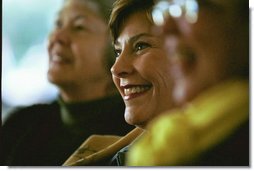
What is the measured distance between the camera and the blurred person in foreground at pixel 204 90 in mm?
1723

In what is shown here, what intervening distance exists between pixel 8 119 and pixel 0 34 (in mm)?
335

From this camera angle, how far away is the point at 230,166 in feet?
5.74

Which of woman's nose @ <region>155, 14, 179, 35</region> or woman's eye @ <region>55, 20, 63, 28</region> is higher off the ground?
woman's eye @ <region>55, 20, 63, 28</region>

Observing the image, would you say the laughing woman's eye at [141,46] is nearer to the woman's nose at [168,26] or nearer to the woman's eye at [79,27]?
the woman's nose at [168,26]

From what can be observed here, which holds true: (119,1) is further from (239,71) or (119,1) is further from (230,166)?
(230,166)

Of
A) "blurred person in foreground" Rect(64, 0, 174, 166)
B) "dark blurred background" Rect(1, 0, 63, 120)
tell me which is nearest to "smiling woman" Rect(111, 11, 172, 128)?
"blurred person in foreground" Rect(64, 0, 174, 166)

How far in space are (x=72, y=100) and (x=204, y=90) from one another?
51cm

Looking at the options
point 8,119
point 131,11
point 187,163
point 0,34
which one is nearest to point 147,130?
point 187,163

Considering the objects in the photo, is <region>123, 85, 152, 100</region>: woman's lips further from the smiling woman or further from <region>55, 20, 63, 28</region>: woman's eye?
<region>55, 20, 63, 28</region>: woman's eye

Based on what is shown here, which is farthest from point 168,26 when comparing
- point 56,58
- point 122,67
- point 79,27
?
point 56,58

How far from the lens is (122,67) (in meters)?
1.87

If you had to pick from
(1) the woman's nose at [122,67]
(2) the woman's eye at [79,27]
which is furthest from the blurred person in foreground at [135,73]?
(2) the woman's eye at [79,27]

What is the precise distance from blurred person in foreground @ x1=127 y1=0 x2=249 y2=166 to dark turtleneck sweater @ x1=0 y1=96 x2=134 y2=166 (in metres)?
0.16

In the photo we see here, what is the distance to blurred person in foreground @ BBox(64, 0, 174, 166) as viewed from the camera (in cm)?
183
